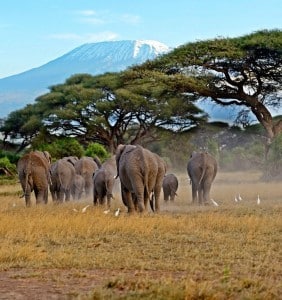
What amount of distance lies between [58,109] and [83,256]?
37.7 meters

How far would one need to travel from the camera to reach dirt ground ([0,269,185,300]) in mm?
8312

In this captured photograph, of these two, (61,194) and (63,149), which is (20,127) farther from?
(61,194)

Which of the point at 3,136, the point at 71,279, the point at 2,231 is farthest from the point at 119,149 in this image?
the point at 3,136

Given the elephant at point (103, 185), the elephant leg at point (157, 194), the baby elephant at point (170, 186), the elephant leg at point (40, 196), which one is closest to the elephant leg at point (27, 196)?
the elephant leg at point (40, 196)

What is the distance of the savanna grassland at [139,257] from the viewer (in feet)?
27.3

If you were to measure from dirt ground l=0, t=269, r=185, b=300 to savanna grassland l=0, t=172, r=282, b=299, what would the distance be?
1cm

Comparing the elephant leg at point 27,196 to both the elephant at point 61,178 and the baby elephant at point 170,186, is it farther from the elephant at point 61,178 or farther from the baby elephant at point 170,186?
the baby elephant at point 170,186

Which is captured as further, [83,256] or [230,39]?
[230,39]

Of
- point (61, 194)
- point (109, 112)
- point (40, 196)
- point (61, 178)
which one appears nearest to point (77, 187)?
point (61, 194)

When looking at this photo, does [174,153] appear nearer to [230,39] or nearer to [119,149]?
[230,39]

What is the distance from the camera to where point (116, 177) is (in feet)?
61.5

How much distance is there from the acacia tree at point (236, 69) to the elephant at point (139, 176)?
20046 millimetres

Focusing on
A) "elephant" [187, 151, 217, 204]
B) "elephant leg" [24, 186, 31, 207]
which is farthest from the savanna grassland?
"elephant" [187, 151, 217, 204]

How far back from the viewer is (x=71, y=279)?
9.18 m
